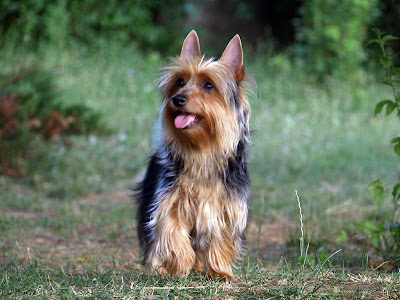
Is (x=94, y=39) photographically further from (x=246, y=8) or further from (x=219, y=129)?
(x=219, y=129)

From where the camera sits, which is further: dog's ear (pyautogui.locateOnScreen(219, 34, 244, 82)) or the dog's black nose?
dog's ear (pyautogui.locateOnScreen(219, 34, 244, 82))

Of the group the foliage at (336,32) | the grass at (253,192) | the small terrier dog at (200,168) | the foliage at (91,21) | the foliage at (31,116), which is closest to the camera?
the grass at (253,192)

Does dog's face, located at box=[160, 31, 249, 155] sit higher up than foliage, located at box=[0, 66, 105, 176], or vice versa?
dog's face, located at box=[160, 31, 249, 155]

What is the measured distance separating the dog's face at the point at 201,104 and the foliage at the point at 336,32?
946 cm

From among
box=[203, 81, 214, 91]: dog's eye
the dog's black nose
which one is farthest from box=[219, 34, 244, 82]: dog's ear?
the dog's black nose

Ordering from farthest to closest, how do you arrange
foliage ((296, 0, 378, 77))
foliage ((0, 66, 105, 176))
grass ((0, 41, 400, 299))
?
foliage ((296, 0, 378, 77)) < foliage ((0, 66, 105, 176)) < grass ((0, 41, 400, 299))

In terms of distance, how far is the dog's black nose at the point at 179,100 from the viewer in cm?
384

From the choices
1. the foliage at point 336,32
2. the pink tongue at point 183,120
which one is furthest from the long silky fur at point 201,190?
the foliage at point 336,32

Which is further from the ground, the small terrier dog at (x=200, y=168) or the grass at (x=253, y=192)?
the small terrier dog at (x=200, y=168)

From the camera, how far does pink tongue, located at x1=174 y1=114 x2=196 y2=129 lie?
12.8 feet

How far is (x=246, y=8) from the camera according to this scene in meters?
15.3

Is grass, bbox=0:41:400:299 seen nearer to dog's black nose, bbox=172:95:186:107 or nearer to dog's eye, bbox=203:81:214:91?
dog's eye, bbox=203:81:214:91

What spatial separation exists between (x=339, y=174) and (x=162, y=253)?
5.02 metres

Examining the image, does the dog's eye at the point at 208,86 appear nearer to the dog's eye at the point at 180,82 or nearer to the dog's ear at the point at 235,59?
the dog's eye at the point at 180,82
